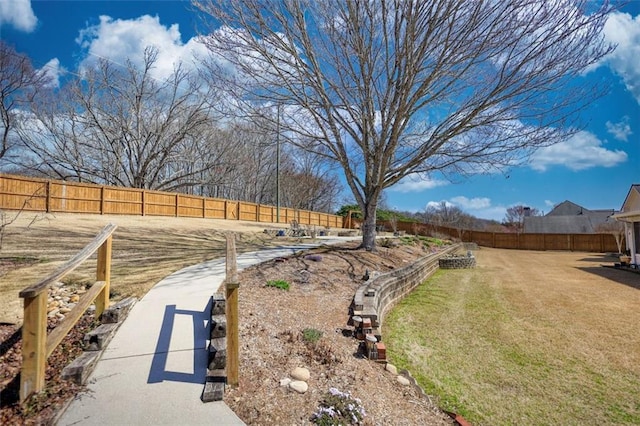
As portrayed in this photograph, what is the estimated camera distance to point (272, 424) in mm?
2686

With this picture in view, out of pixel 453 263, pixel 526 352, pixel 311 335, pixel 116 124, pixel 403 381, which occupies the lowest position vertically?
pixel 526 352

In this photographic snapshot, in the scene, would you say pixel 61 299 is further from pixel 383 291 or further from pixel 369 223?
pixel 369 223

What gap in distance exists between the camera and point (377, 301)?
6570mm

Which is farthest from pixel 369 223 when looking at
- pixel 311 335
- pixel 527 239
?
pixel 527 239

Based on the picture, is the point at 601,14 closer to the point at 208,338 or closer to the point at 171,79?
the point at 208,338

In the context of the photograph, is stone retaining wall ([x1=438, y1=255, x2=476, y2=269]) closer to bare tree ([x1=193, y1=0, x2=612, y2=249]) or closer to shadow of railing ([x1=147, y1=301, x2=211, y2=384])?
bare tree ([x1=193, y1=0, x2=612, y2=249])

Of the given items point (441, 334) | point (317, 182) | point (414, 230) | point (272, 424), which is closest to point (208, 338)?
point (272, 424)

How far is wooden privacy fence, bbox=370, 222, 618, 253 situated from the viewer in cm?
2761

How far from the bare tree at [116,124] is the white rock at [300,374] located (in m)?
22.9

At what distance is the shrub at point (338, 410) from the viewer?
2.84 m

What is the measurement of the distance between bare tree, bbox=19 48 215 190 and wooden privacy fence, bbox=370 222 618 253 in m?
21.5

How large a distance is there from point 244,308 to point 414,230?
31535 mm

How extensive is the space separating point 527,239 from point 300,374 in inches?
1291

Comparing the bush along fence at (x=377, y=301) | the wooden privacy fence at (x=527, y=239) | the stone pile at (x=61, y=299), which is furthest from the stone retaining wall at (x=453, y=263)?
the wooden privacy fence at (x=527, y=239)
